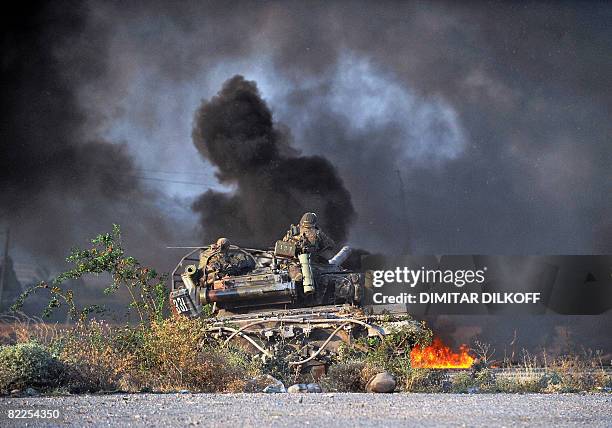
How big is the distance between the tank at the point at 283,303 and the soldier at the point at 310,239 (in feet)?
0.72

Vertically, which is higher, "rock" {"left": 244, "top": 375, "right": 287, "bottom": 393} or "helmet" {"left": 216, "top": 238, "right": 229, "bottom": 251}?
"helmet" {"left": 216, "top": 238, "right": 229, "bottom": 251}

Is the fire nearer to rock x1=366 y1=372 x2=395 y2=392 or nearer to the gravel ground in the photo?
rock x1=366 y1=372 x2=395 y2=392

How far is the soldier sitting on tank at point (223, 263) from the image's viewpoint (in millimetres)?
24250

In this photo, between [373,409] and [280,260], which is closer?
[373,409]

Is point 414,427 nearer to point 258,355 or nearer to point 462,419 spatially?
point 462,419

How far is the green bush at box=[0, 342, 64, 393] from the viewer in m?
14.0

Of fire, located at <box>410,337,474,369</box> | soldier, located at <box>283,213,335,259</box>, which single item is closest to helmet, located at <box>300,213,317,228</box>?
soldier, located at <box>283,213,335,259</box>

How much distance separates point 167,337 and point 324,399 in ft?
16.6

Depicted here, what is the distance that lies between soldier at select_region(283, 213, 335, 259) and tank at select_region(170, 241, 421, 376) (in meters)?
0.22

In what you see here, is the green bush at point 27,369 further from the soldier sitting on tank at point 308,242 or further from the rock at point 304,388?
the soldier sitting on tank at point 308,242

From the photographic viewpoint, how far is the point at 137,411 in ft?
33.2

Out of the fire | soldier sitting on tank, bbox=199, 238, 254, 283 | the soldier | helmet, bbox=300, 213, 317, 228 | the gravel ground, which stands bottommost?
the fire

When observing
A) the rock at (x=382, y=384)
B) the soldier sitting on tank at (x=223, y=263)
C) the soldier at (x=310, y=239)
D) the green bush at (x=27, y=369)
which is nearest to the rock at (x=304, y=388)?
the rock at (x=382, y=384)

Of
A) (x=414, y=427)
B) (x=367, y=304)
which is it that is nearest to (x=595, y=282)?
(x=367, y=304)
